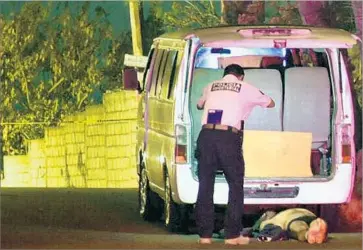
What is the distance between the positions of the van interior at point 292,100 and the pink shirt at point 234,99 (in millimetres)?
897

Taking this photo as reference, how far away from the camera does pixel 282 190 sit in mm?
16828

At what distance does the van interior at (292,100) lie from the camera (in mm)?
17547

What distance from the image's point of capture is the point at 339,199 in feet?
55.7

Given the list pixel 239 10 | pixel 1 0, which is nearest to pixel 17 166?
pixel 1 0

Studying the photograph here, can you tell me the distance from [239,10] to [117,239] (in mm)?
8434

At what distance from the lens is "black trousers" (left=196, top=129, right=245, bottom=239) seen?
1622 centimetres

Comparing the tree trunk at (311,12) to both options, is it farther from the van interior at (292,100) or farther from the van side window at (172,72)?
the van side window at (172,72)

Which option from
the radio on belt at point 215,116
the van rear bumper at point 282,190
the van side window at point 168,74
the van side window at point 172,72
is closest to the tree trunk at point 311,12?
the van side window at point 168,74

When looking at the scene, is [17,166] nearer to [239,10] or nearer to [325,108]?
[239,10]

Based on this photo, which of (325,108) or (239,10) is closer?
(325,108)

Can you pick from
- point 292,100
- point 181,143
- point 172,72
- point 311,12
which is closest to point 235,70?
point 181,143

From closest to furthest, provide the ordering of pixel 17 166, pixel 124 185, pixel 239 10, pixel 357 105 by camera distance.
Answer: pixel 357 105, pixel 239 10, pixel 124 185, pixel 17 166

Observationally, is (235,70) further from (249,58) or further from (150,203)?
(150,203)

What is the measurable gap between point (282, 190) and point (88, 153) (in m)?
12.0
